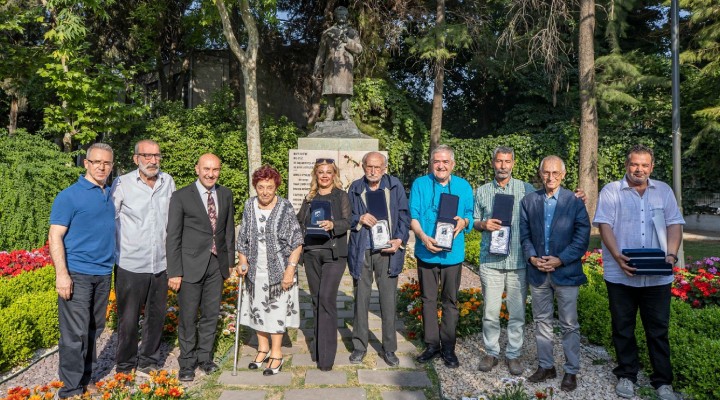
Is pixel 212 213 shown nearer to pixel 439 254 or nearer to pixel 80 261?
pixel 80 261

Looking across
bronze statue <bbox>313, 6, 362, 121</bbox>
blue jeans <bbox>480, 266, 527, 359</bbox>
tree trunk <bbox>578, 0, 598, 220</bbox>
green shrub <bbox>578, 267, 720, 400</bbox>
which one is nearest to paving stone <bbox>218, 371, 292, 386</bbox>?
blue jeans <bbox>480, 266, 527, 359</bbox>

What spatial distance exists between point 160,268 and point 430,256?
2.35 meters

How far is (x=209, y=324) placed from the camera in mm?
4180

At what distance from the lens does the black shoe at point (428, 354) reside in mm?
4359

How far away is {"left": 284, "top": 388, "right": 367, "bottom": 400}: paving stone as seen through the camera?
3.63m

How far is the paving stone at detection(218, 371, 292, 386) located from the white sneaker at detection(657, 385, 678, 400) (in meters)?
2.93

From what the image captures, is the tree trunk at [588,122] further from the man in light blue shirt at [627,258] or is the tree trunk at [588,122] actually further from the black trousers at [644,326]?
the black trousers at [644,326]

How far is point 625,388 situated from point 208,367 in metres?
3.44

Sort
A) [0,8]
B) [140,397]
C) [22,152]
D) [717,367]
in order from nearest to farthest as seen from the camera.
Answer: [140,397] → [717,367] → [22,152] → [0,8]

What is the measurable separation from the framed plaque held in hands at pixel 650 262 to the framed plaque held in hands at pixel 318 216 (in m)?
2.42

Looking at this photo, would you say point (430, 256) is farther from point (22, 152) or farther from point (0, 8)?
point (0, 8)

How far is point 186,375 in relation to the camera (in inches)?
156

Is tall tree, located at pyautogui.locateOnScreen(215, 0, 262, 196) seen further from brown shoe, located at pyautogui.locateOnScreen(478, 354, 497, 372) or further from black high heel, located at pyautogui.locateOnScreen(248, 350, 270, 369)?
brown shoe, located at pyautogui.locateOnScreen(478, 354, 497, 372)

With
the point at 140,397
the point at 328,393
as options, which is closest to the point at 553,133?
the point at 328,393
